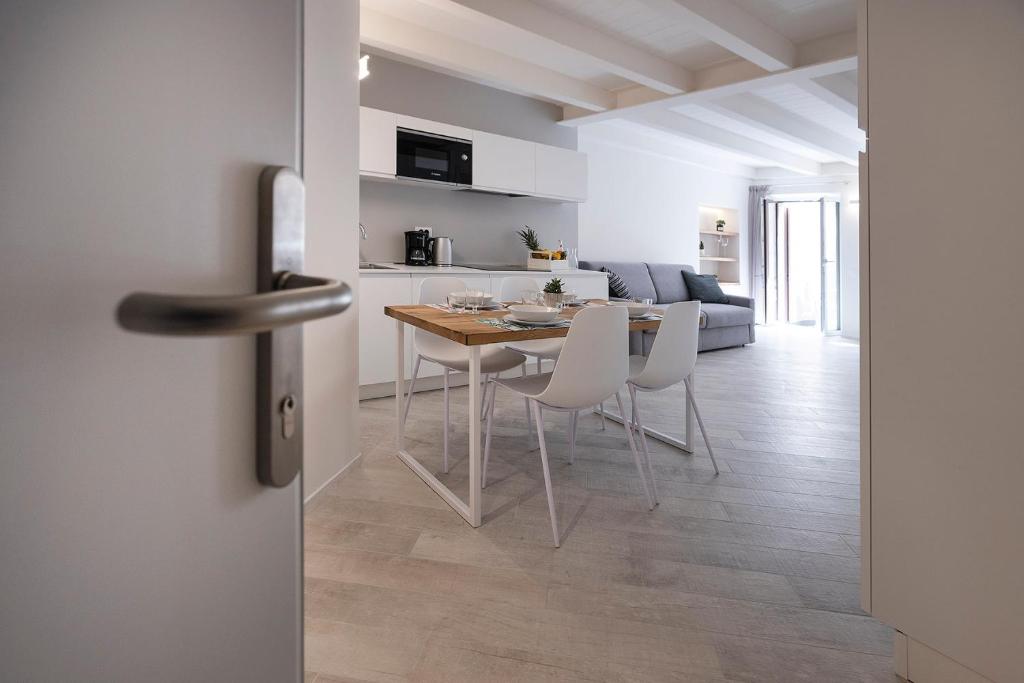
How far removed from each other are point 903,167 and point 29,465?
1.51 m

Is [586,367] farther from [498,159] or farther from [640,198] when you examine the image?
[640,198]

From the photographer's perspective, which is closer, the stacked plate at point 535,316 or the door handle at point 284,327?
the door handle at point 284,327

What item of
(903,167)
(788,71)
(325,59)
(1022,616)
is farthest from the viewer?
(788,71)

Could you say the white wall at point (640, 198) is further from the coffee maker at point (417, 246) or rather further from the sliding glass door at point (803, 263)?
the coffee maker at point (417, 246)

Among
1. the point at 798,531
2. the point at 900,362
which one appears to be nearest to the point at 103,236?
the point at 900,362

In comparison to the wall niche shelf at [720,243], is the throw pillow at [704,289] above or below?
below

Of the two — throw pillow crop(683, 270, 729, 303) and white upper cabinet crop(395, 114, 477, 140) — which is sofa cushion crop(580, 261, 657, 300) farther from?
white upper cabinet crop(395, 114, 477, 140)

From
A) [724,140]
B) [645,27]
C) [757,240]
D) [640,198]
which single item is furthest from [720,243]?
[645,27]

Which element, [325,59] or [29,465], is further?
[325,59]

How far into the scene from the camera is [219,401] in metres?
0.33

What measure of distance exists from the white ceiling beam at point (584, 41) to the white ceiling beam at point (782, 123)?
87cm

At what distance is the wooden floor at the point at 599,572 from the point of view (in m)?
1.36

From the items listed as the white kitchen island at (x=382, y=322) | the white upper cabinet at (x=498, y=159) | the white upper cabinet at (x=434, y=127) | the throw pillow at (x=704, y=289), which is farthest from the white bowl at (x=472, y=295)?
the throw pillow at (x=704, y=289)

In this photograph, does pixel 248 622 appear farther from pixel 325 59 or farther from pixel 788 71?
pixel 788 71
